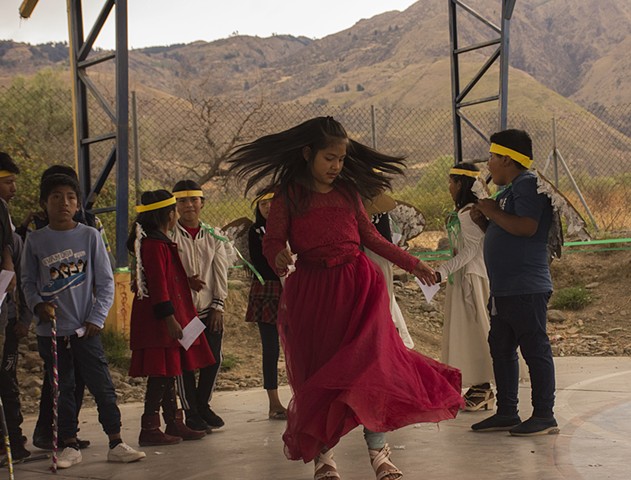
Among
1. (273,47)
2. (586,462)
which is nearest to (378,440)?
(586,462)

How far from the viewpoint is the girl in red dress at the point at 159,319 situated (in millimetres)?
6613

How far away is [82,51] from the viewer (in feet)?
34.4

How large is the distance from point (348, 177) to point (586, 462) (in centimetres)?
198

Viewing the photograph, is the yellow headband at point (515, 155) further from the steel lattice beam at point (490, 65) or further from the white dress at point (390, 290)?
the steel lattice beam at point (490, 65)

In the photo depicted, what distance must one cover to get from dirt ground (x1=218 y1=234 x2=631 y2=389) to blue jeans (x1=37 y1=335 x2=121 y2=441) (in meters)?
3.29

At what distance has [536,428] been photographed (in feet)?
21.2

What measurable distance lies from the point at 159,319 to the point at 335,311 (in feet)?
5.17

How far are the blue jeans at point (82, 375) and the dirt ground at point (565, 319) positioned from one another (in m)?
3.29

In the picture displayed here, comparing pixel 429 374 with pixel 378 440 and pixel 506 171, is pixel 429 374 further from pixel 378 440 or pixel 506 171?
pixel 506 171

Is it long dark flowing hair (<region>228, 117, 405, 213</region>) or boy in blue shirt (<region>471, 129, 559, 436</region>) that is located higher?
long dark flowing hair (<region>228, 117, 405, 213</region>)

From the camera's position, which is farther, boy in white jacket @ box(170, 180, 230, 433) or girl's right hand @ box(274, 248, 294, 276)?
boy in white jacket @ box(170, 180, 230, 433)

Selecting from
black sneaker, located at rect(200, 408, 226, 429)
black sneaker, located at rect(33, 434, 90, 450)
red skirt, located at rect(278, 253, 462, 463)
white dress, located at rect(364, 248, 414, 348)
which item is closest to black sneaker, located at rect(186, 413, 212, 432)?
black sneaker, located at rect(200, 408, 226, 429)

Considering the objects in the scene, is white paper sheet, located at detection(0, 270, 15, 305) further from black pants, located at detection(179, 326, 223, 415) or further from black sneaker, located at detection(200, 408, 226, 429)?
black sneaker, located at detection(200, 408, 226, 429)

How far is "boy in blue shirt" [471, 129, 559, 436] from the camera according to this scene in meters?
6.52
